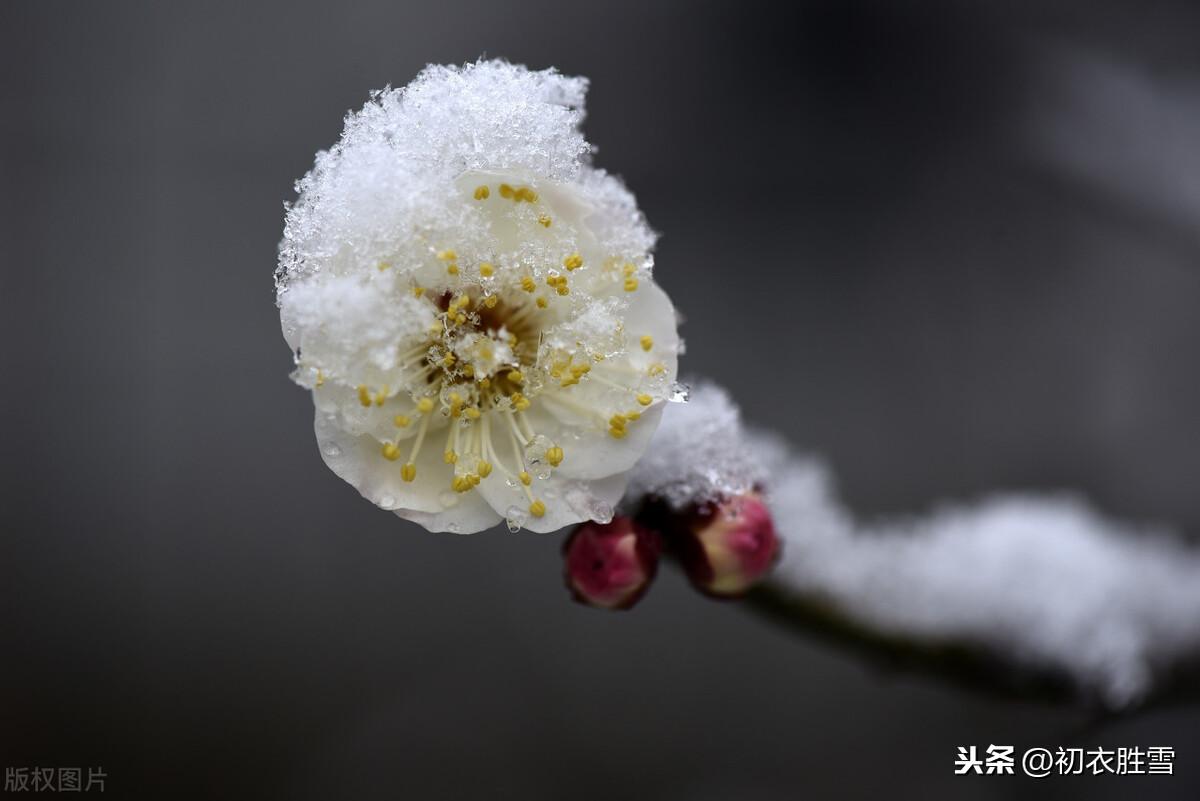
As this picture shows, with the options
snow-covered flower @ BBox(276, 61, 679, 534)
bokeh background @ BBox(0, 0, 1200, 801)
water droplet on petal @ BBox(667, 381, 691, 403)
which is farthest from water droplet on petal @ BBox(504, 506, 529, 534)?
bokeh background @ BBox(0, 0, 1200, 801)

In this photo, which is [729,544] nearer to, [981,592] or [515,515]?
[515,515]

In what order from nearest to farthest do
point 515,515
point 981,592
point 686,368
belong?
point 515,515, point 981,592, point 686,368

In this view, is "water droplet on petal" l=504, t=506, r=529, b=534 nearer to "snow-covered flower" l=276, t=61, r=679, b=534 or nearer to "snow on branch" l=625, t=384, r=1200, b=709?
"snow-covered flower" l=276, t=61, r=679, b=534

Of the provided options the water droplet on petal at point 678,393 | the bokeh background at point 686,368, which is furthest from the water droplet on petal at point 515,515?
the bokeh background at point 686,368

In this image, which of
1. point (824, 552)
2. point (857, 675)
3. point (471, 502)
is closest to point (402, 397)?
point (471, 502)

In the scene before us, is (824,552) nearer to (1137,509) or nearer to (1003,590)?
(1003,590)

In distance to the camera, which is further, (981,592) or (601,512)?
(981,592)

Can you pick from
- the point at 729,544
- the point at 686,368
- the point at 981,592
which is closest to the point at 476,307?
the point at 729,544
